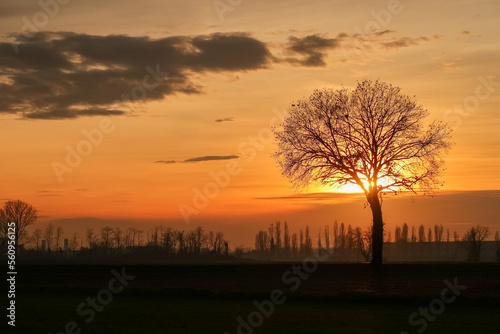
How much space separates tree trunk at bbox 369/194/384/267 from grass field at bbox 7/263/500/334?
1559 millimetres

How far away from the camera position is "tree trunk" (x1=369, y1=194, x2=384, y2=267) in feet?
174

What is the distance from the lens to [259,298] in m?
36.3

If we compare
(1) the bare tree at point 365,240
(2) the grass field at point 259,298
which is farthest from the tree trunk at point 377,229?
(1) the bare tree at point 365,240

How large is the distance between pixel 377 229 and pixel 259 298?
20387 mm

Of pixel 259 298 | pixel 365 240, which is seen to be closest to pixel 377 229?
pixel 259 298

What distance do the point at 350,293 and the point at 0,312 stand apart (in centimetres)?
1922

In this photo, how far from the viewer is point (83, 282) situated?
44.4 metres

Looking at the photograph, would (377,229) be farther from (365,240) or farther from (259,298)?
(365,240)

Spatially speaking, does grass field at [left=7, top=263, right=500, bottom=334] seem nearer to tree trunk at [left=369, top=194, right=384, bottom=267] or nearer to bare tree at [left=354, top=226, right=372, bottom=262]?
tree trunk at [left=369, top=194, right=384, bottom=267]

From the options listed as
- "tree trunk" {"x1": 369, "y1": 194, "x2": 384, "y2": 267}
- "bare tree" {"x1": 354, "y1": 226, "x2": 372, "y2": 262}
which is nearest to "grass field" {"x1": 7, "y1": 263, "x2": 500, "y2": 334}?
"tree trunk" {"x1": 369, "y1": 194, "x2": 384, "y2": 267}

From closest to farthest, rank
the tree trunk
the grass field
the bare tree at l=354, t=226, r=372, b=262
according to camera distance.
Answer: the grass field
the tree trunk
the bare tree at l=354, t=226, r=372, b=262

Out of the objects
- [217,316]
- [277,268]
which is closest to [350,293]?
[217,316]

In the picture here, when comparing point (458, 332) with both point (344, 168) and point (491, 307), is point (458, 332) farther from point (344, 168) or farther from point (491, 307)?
point (344, 168)

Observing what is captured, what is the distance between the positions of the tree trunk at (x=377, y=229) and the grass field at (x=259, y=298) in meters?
1.56
